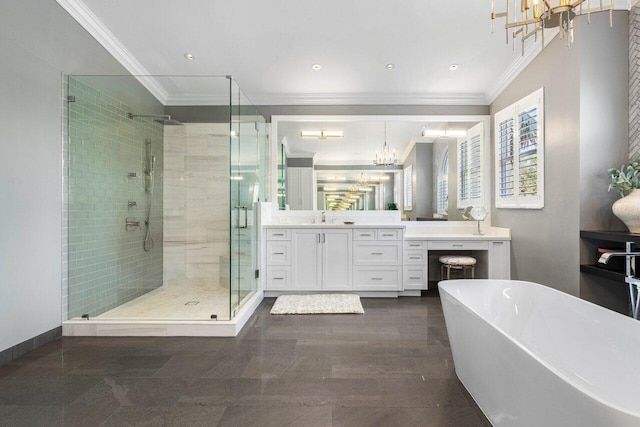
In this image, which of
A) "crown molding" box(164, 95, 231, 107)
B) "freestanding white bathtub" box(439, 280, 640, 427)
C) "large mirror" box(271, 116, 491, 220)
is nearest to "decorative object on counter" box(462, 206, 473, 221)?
"large mirror" box(271, 116, 491, 220)

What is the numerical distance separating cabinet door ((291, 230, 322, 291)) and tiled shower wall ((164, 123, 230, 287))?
0.94 m

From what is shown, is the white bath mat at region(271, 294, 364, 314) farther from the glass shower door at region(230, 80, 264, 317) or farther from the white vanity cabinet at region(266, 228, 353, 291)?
the glass shower door at region(230, 80, 264, 317)

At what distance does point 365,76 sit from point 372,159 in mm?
1057

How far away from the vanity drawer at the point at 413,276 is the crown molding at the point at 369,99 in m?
2.21

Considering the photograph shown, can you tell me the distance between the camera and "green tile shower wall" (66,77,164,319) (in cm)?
270

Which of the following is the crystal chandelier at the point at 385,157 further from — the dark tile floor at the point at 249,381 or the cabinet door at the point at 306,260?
the dark tile floor at the point at 249,381

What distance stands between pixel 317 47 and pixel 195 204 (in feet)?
8.09

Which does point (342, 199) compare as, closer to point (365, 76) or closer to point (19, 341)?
point (365, 76)

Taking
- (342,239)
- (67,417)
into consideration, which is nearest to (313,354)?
(67,417)

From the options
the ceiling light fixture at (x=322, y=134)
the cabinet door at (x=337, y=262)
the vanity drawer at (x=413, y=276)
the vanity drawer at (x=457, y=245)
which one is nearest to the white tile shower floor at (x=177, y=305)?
the cabinet door at (x=337, y=262)

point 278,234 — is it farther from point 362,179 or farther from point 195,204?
point 362,179

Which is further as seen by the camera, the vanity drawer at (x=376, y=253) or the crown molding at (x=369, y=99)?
the crown molding at (x=369, y=99)

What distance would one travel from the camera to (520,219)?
340 centimetres

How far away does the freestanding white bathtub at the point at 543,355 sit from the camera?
3.07ft
